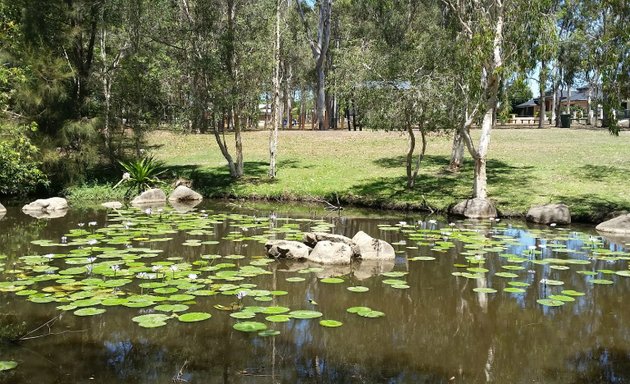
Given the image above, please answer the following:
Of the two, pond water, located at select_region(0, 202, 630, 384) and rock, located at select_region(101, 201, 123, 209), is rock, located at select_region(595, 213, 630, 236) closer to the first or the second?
Answer: pond water, located at select_region(0, 202, 630, 384)

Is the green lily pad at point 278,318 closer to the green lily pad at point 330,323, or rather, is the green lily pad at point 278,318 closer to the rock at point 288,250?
the green lily pad at point 330,323

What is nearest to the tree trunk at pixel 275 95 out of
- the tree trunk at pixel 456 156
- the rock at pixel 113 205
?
the rock at pixel 113 205

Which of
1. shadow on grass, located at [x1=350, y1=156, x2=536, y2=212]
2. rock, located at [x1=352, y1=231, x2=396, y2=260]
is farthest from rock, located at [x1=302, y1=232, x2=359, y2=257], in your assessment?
shadow on grass, located at [x1=350, y1=156, x2=536, y2=212]

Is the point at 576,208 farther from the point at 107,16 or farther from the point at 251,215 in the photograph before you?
the point at 107,16

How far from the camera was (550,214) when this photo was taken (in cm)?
1566

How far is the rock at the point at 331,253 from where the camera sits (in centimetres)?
1035

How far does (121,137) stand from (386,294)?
1895 centimetres

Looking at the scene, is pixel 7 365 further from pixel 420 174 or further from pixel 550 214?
pixel 420 174

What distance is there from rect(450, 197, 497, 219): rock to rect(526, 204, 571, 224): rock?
113 cm

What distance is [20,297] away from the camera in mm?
7758

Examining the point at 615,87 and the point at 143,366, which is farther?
the point at 615,87

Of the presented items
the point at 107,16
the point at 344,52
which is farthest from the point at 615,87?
the point at 107,16

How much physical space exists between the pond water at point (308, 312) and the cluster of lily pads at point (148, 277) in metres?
0.03

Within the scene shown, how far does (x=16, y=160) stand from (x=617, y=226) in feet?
56.2
